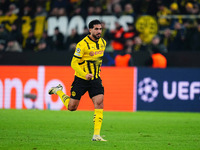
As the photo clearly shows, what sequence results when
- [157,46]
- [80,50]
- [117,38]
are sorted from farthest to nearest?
[117,38]
[157,46]
[80,50]

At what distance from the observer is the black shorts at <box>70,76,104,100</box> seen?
9812 mm

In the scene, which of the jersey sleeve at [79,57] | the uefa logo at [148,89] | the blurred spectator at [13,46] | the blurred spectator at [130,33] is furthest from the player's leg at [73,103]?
the blurred spectator at [13,46]

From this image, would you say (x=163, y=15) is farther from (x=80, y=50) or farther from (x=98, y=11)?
(x=80, y=50)

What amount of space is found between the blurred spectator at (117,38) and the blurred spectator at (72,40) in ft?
4.68

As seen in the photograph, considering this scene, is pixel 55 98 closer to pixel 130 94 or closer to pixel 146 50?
pixel 130 94

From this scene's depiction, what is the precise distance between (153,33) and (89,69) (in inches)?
370

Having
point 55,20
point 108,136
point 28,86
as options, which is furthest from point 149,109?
point 108,136

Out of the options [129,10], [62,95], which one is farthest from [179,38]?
[62,95]

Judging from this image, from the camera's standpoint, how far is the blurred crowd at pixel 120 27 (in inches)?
732

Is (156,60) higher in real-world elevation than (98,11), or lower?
lower

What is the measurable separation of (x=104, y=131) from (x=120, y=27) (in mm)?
8157

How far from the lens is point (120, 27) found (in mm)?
18797

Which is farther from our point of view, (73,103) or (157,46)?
(157,46)

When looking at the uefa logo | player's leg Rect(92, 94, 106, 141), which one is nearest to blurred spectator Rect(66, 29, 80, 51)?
the uefa logo
